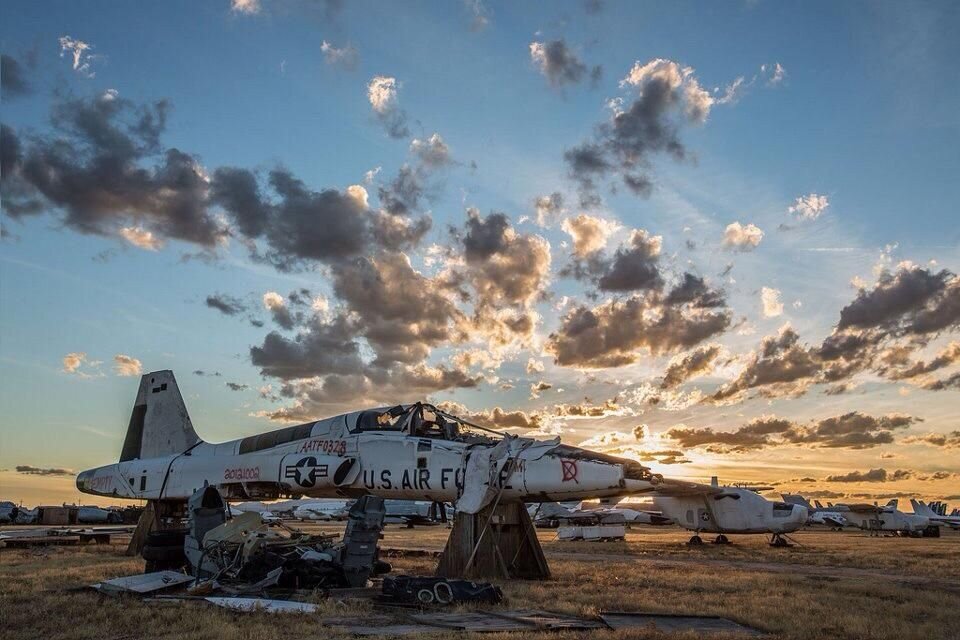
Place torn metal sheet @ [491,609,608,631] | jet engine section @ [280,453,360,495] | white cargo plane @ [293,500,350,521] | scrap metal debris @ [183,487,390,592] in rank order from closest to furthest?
torn metal sheet @ [491,609,608,631] → scrap metal debris @ [183,487,390,592] → jet engine section @ [280,453,360,495] → white cargo plane @ [293,500,350,521]

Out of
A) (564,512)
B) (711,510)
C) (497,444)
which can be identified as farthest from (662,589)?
(564,512)

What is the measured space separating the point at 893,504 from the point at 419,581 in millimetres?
57494

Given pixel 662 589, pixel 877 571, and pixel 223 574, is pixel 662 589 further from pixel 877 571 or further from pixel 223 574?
pixel 877 571

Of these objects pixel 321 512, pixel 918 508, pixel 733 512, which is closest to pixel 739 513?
pixel 733 512

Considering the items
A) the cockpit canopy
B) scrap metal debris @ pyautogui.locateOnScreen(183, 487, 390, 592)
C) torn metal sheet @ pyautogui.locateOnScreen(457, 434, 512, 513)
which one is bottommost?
scrap metal debris @ pyautogui.locateOnScreen(183, 487, 390, 592)

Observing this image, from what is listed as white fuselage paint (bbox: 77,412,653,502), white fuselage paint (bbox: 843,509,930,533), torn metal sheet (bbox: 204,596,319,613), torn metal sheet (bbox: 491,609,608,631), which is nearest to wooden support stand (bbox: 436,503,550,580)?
white fuselage paint (bbox: 77,412,653,502)

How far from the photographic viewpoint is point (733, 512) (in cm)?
3325

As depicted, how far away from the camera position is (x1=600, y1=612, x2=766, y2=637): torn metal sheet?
8.90 meters

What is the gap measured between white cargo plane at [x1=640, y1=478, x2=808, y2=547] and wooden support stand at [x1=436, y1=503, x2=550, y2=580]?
18.3 metres

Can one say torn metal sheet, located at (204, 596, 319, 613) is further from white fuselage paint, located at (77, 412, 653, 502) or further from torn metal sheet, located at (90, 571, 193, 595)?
white fuselage paint, located at (77, 412, 653, 502)

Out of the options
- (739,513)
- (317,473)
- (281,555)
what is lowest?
(739,513)

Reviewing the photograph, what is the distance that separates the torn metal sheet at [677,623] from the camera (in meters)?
8.90

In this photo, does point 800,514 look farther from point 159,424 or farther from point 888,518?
point 888,518

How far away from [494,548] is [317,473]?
442 centimetres
